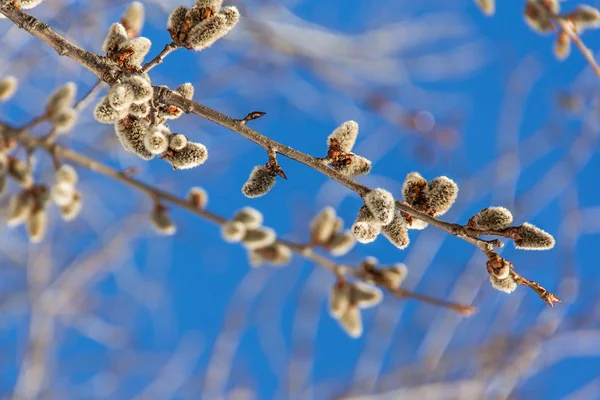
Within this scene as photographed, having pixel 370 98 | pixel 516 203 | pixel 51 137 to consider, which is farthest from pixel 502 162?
pixel 51 137

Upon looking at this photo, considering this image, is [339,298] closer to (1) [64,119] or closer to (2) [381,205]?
(2) [381,205]

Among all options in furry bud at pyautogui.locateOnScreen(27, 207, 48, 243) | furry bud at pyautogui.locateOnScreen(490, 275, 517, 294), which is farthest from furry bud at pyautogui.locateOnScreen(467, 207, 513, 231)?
furry bud at pyautogui.locateOnScreen(27, 207, 48, 243)

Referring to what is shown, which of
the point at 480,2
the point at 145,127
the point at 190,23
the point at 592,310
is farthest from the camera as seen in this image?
the point at 592,310

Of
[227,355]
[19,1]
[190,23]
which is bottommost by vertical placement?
[227,355]

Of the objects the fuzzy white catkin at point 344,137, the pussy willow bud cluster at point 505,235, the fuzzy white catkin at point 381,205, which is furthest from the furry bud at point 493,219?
the fuzzy white catkin at point 344,137

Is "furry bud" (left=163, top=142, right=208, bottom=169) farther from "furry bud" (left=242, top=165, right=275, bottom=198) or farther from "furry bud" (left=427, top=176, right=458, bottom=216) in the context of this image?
"furry bud" (left=427, top=176, right=458, bottom=216)

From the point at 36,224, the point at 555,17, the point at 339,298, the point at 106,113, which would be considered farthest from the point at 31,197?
the point at 555,17

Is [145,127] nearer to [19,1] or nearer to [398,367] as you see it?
[19,1]

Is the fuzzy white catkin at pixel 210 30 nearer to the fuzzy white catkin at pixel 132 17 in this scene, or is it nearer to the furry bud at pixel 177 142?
the furry bud at pixel 177 142
